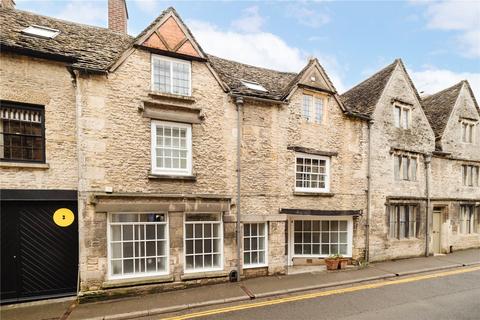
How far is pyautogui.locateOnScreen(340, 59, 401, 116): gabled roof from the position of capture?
14.2 m

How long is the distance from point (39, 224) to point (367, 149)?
47.2 ft

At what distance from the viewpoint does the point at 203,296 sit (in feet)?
28.3

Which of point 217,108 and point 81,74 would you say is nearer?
point 81,74

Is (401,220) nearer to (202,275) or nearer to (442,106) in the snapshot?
(442,106)

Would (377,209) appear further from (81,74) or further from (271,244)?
(81,74)

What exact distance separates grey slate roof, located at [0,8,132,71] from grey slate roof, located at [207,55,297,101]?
13.7 feet

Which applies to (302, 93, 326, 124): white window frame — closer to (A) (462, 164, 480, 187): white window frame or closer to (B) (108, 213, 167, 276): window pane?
(B) (108, 213, 167, 276): window pane

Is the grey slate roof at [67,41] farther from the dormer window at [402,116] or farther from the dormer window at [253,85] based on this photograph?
the dormer window at [402,116]

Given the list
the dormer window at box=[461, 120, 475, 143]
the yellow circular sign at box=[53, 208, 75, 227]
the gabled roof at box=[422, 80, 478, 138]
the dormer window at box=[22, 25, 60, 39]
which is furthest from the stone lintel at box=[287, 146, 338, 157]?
the dormer window at box=[461, 120, 475, 143]

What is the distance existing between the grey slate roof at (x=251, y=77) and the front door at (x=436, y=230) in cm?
1259

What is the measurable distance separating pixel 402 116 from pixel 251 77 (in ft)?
30.0

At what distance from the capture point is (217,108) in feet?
34.4

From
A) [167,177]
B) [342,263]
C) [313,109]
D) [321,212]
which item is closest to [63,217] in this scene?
[167,177]

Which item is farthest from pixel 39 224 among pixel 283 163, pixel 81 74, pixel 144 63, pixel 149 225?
pixel 283 163
